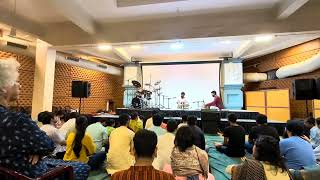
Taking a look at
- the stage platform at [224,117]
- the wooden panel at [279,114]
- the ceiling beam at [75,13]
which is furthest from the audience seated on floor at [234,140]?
the wooden panel at [279,114]

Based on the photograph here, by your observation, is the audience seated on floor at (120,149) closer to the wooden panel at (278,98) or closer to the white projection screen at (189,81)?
the wooden panel at (278,98)

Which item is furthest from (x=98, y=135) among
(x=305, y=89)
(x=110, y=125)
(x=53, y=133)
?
(x=305, y=89)

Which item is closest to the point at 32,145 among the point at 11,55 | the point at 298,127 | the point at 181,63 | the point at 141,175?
the point at 141,175

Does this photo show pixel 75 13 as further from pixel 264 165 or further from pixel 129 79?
pixel 129 79

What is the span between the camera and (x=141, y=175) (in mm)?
1278

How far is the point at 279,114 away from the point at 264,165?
688 cm

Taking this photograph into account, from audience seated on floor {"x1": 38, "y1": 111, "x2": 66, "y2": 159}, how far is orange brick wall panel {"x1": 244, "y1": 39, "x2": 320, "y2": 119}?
699cm

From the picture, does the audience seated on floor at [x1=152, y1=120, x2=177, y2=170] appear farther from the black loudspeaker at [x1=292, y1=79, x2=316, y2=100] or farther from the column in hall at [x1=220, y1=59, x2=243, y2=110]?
the column in hall at [x1=220, y1=59, x2=243, y2=110]

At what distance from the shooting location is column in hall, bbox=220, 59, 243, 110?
929cm

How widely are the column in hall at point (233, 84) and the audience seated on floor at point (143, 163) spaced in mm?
8448

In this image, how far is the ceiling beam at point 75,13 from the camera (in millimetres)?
3896

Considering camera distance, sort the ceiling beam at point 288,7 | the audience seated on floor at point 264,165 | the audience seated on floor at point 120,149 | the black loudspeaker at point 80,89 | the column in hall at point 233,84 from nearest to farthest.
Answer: the audience seated on floor at point 264,165, the audience seated on floor at point 120,149, the ceiling beam at point 288,7, the black loudspeaker at point 80,89, the column in hall at point 233,84

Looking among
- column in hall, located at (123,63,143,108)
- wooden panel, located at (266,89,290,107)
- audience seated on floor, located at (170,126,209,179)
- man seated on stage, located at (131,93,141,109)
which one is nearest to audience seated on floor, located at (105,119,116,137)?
audience seated on floor, located at (170,126,209,179)

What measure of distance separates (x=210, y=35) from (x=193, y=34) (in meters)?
0.38
